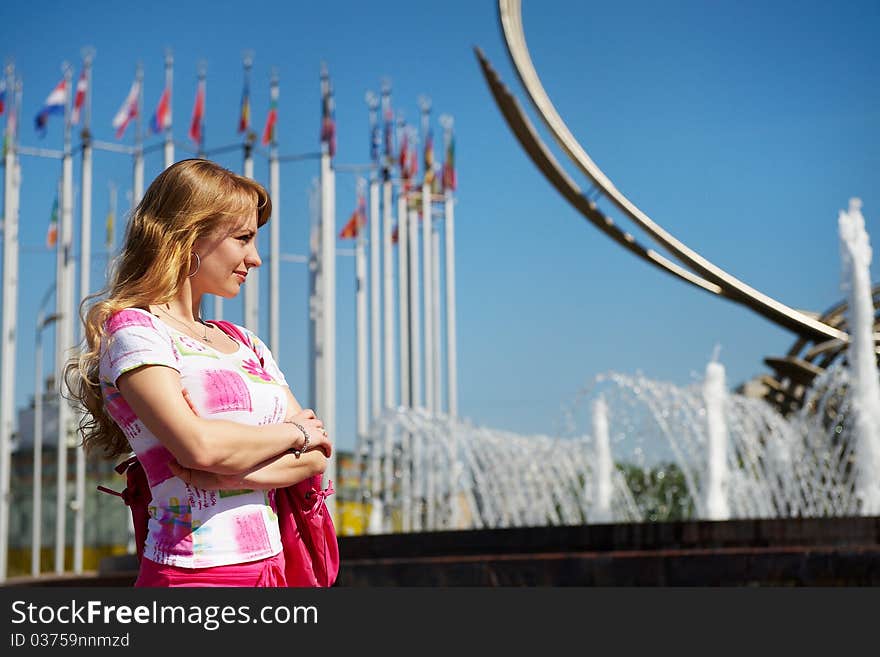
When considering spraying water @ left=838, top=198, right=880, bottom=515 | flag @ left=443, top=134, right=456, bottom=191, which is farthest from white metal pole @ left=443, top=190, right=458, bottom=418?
spraying water @ left=838, top=198, right=880, bottom=515

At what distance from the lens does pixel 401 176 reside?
21328mm

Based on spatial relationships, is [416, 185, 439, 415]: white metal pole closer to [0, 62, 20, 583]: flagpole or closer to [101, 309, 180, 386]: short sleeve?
[0, 62, 20, 583]: flagpole

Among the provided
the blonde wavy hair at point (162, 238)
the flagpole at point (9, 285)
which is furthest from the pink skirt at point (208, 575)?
the flagpole at point (9, 285)

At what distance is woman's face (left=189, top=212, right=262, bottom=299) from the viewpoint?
2.08 meters

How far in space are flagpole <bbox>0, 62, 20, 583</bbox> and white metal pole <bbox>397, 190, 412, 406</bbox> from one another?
6.32 meters

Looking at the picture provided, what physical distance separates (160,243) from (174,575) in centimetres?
56

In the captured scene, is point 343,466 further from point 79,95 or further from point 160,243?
point 160,243

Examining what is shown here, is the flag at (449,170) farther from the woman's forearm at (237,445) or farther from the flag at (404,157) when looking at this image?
the woman's forearm at (237,445)

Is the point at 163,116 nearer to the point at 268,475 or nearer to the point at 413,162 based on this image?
the point at 413,162

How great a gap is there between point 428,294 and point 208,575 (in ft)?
66.2

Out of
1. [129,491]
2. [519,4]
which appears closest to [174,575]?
[129,491]

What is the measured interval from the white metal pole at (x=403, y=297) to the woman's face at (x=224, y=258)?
59.9ft

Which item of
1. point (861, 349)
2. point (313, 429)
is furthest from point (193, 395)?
point (861, 349)

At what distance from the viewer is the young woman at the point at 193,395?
1.92 metres
